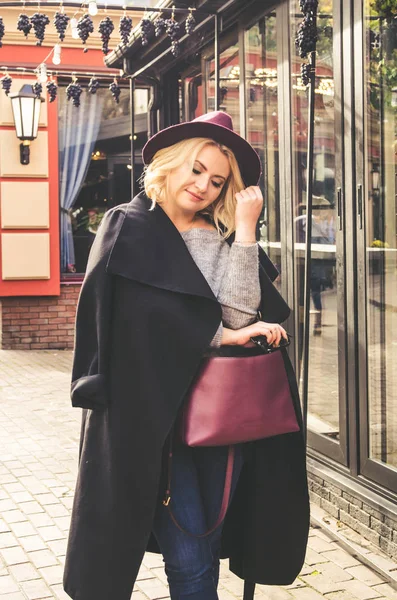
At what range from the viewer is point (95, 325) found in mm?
2660

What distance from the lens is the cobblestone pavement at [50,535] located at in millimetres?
3955

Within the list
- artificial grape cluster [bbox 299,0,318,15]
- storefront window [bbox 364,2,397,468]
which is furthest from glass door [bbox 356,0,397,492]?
artificial grape cluster [bbox 299,0,318,15]

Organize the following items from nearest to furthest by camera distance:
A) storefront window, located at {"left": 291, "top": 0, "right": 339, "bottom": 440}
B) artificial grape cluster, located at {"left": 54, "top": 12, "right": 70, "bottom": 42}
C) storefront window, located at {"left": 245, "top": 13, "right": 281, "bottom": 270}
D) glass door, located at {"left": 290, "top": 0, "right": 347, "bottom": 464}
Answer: glass door, located at {"left": 290, "top": 0, "right": 347, "bottom": 464}, storefront window, located at {"left": 291, "top": 0, "right": 339, "bottom": 440}, storefront window, located at {"left": 245, "top": 13, "right": 281, "bottom": 270}, artificial grape cluster, located at {"left": 54, "top": 12, "right": 70, "bottom": 42}

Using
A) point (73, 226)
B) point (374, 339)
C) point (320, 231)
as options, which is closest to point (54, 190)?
point (73, 226)

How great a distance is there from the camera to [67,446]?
6.78m

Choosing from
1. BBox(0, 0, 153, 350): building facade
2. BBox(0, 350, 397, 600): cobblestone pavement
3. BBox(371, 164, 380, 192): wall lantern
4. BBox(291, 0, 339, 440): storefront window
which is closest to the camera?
BBox(0, 350, 397, 600): cobblestone pavement

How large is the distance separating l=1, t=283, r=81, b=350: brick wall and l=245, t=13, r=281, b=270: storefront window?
20.7 ft

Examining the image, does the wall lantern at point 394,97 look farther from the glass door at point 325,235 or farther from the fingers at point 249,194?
the fingers at point 249,194

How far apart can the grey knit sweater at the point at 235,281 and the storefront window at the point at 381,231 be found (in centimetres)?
191

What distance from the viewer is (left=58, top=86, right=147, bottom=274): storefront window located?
12211mm

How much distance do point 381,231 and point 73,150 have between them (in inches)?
333

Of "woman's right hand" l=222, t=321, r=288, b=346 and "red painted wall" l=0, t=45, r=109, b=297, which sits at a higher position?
"red painted wall" l=0, t=45, r=109, b=297

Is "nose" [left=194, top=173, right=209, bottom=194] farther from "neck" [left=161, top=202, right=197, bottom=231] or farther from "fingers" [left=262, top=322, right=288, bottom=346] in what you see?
"fingers" [left=262, top=322, right=288, bottom=346]

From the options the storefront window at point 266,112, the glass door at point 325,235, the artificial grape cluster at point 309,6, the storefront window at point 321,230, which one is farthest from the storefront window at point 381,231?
the storefront window at point 266,112
